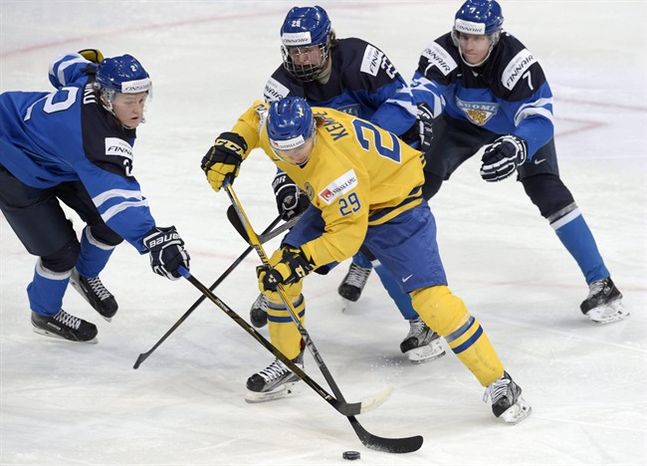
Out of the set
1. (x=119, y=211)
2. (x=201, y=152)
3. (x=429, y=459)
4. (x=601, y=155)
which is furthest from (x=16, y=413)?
(x=601, y=155)

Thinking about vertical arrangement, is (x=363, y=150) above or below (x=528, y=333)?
above

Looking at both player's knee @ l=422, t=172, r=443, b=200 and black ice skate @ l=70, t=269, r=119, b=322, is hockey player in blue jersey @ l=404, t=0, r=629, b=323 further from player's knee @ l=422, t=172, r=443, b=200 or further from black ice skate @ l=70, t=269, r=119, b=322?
black ice skate @ l=70, t=269, r=119, b=322

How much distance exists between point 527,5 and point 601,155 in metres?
2.99

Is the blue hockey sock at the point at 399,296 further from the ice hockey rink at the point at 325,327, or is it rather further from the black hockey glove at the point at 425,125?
the black hockey glove at the point at 425,125

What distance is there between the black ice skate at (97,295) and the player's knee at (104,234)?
0.17 m

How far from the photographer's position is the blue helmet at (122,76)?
3.65 m

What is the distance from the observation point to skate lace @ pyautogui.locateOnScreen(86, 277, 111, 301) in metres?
4.30

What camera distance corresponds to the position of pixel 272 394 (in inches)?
150

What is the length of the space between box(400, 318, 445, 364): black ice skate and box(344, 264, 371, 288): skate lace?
0.49 meters

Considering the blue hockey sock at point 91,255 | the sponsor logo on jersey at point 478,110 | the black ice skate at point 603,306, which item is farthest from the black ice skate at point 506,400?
the blue hockey sock at point 91,255

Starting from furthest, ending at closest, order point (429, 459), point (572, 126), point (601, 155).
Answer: point (572, 126), point (601, 155), point (429, 459)

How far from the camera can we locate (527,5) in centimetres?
872

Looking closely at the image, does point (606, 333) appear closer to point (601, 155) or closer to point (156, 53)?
point (601, 155)

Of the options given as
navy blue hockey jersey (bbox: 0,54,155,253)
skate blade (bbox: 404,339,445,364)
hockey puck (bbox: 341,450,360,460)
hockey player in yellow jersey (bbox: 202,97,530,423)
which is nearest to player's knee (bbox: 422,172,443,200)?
skate blade (bbox: 404,339,445,364)
